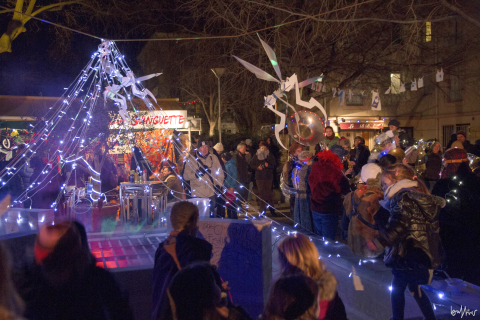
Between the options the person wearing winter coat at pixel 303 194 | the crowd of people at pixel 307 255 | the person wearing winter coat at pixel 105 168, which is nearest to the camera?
the crowd of people at pixel 307 255

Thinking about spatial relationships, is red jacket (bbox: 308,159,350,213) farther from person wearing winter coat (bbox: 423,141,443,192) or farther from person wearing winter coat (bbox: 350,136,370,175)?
person wearing winter coat (bbox: 423,141,443,192)

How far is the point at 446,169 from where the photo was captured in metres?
6.10

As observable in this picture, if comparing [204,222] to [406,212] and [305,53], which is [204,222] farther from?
[305,53]

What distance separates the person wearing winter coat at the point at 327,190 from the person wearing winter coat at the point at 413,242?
8.45 ft

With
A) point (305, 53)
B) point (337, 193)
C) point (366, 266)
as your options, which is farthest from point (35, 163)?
point (305, 53)

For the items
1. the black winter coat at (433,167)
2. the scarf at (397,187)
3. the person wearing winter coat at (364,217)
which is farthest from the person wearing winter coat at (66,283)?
the black winter coat at (433,167)

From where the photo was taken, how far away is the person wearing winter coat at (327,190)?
606 cm

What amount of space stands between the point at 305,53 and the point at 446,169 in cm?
983

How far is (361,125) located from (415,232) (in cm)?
2524

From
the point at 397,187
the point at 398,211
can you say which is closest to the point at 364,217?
the point at 397,187

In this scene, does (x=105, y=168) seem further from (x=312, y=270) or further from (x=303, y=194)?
(x=312, y=270)

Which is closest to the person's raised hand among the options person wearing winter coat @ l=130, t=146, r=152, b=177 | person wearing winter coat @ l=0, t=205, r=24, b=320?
person wearing winter coat @ l=0, t=205, r=24, b=320

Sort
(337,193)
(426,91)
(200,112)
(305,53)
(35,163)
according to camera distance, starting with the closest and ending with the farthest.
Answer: (337,193), (35,163), (305,53), (426,91), (200,112)

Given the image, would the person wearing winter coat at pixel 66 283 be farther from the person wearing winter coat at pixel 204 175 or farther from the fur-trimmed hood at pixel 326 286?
the person wearing winter coat at pixel 204 175
